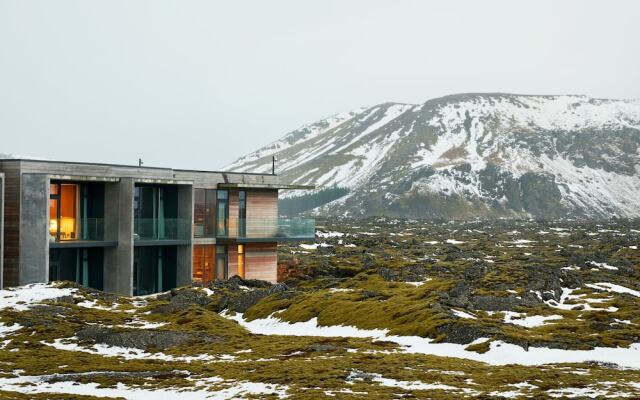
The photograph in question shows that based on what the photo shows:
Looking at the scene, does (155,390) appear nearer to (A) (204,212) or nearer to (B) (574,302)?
(B) (574,302)

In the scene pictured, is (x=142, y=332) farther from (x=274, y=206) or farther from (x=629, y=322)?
(x=274, y=206)

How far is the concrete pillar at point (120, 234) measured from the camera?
47188mm

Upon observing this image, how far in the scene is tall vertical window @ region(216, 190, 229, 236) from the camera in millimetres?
53906

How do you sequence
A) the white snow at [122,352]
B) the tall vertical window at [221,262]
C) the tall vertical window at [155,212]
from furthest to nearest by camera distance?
the tall vertical window at [221,262]
the tall vertical window at [155,212]
the white snow at [122,352]

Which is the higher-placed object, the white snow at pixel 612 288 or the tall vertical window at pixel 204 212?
the tall vertical window at pixel 204 212

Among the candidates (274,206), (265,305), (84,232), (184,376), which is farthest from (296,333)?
(274,206)

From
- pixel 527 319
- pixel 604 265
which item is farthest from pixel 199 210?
pixel 604 265

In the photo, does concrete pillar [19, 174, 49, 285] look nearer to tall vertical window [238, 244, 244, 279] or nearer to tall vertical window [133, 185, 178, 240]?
tall vertical window [133, 185, 178, 240]

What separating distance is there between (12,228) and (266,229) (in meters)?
18.8

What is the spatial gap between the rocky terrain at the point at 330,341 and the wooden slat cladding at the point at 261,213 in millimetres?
5358

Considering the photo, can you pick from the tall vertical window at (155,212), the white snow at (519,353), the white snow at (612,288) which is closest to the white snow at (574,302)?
the white snow at (612,288)

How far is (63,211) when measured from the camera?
152ft

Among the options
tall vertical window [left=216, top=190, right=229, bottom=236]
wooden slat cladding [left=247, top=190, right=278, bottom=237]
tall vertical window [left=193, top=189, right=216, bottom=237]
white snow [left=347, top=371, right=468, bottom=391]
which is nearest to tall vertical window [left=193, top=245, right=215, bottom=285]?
tall vertical window [left=193, top=189, right=216, bottom=237]

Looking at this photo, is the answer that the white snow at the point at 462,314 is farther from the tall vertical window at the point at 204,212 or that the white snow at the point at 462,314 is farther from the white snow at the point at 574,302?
the tall vertical window at the point at 204,212
